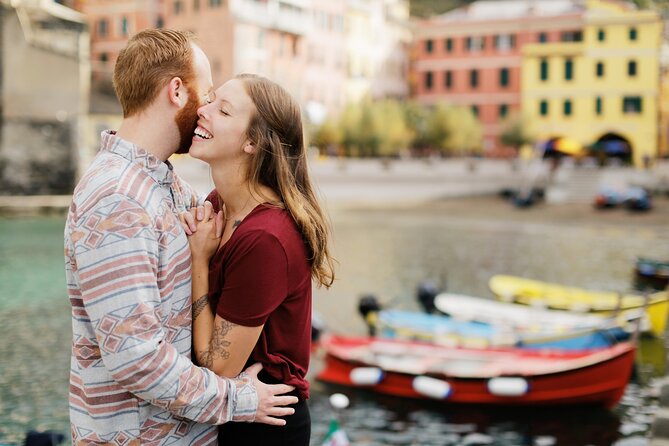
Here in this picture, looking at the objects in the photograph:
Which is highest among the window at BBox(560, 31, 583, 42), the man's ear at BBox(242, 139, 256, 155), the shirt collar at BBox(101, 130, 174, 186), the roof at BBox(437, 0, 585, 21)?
the roof at BBox(437, 0, 585, 21)

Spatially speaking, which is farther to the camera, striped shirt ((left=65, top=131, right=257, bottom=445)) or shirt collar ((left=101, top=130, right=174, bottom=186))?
shirt collar ((left=101, top=130, right=174, bottom=186))

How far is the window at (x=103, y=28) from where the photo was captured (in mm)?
48031

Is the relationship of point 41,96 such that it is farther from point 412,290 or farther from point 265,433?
point 265,433

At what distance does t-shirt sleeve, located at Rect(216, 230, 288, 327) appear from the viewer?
2088 millimetres

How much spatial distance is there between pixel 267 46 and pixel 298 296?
4415 cm

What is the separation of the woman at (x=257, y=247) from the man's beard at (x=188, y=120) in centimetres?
2

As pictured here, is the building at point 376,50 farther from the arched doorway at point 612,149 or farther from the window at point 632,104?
the window at point 632,104

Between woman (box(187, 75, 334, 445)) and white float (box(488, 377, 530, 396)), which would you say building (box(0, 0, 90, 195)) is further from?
woman (box(187, 75, 334, 445))

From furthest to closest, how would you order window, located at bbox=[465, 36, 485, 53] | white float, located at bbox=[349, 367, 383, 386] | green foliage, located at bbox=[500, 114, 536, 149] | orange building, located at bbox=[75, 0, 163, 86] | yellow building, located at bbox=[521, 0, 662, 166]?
window, located at bbox=[465, 36, 485, 53] < yellow building, located at bbox=[521, 0, 662, 166] < green foliage, located at bbox=[500, 114, 536, 149] < orange building, located at bbox=[75, 0, 163, 86] < white float, located at bbox=[349, 367, 383, 386]

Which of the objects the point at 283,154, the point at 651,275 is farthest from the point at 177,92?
the point at 651,275

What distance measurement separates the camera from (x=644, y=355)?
38.5 ft

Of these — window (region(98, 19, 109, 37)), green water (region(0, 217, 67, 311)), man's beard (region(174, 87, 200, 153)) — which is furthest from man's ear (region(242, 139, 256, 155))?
window (region(98, 19, 109, 37))

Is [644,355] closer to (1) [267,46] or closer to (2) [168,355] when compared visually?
(2) [168,355]

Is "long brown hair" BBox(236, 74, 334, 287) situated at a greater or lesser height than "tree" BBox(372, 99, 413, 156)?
lesser
